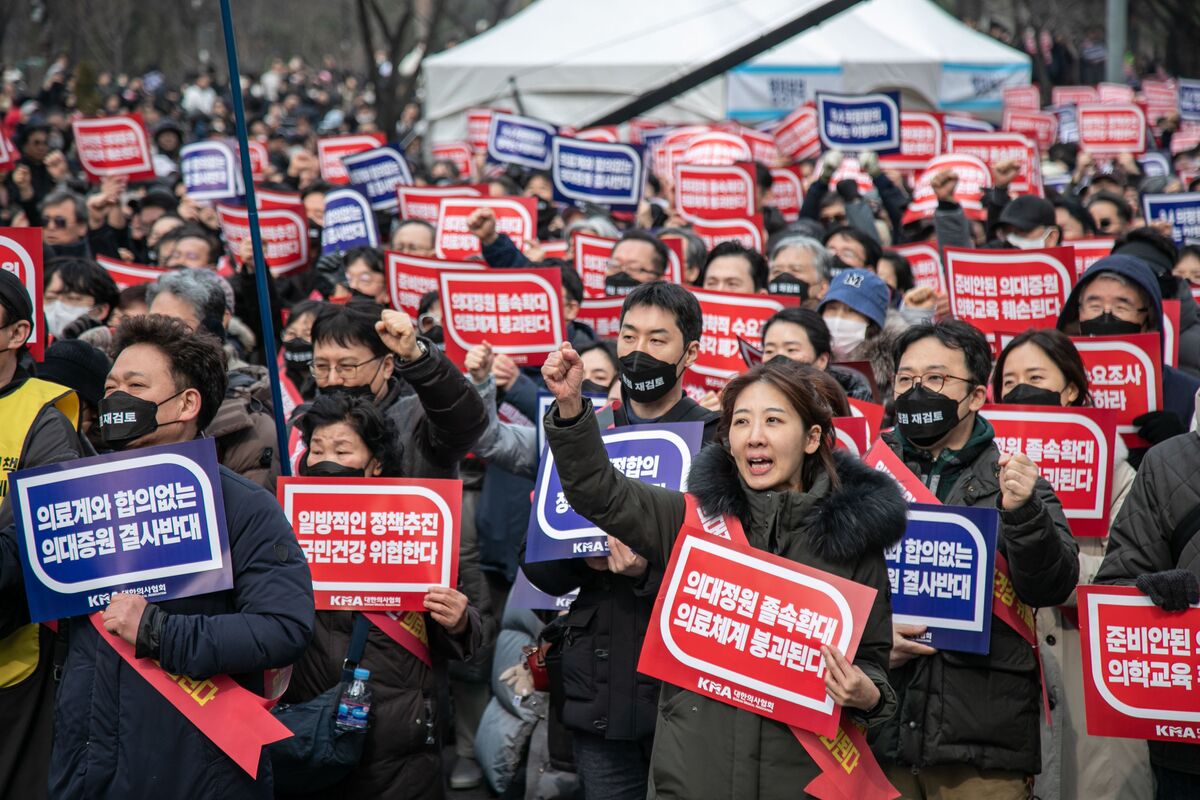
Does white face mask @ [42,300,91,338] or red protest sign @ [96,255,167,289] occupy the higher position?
red protest sign @ [96,255,167,289]

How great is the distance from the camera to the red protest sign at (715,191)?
34.5 ft

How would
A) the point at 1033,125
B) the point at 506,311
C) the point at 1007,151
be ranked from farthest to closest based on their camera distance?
the point at 1033,125 < the point at 1007,151 < the point at 506,311

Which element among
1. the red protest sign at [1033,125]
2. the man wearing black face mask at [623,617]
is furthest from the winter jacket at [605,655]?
the red protest sign at [1033,125]

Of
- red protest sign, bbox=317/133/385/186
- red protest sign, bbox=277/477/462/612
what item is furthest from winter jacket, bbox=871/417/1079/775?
red protest sign, bbox=317/133/385/186

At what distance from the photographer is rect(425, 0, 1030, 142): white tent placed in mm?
20828

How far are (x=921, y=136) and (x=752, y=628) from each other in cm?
1105

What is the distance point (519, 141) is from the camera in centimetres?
1377

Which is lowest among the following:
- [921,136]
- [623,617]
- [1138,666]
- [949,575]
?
[1138,666]

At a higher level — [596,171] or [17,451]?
[596,171]

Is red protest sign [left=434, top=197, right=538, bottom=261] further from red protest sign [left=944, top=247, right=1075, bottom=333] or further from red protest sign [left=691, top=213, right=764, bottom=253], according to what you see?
red protest sign [left=944, top=247, right=1075, bottom=333]

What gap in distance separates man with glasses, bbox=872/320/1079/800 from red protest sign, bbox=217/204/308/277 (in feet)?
20.8

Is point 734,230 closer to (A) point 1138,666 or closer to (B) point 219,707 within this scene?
(A) point 1138,666

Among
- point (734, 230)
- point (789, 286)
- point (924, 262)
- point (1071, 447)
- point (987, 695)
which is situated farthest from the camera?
point (734, 230)

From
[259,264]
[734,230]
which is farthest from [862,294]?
[734,230]
